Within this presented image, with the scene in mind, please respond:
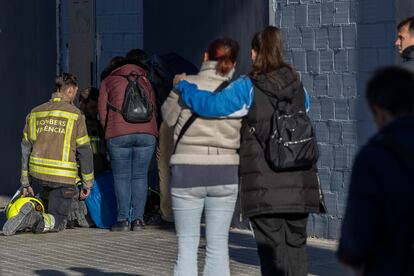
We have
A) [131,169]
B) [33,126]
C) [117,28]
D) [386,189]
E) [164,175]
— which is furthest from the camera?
[117,28]

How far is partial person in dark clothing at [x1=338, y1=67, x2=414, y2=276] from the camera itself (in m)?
4.18

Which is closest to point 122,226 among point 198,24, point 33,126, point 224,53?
point 33,126

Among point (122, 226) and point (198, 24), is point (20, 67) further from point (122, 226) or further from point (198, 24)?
point (122, 226)

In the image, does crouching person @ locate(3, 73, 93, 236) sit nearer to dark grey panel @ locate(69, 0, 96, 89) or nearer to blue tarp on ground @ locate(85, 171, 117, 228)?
blue tarp on ground @ locate(85, 171, 117, 228)

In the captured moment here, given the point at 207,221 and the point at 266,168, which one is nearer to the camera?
the point at 266,168

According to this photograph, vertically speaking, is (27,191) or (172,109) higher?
(172,109)

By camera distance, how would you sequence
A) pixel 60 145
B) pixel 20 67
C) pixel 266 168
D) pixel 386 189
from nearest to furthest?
pixel 386 189
pixel 266 168
pixel 60 145
pixel 20 67

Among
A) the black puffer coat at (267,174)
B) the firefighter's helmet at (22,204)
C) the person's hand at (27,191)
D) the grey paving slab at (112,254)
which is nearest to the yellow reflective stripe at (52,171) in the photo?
the person's hand at (27,191)

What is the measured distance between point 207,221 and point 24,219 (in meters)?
4.72

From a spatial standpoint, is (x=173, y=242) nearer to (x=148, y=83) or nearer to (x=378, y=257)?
(x=148, y=83)

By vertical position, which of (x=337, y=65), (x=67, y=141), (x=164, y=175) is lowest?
(x=164, y=175)

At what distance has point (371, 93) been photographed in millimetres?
4215

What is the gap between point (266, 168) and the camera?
704 cm

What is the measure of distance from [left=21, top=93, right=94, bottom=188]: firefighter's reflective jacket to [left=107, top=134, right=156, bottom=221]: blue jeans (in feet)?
0.88
